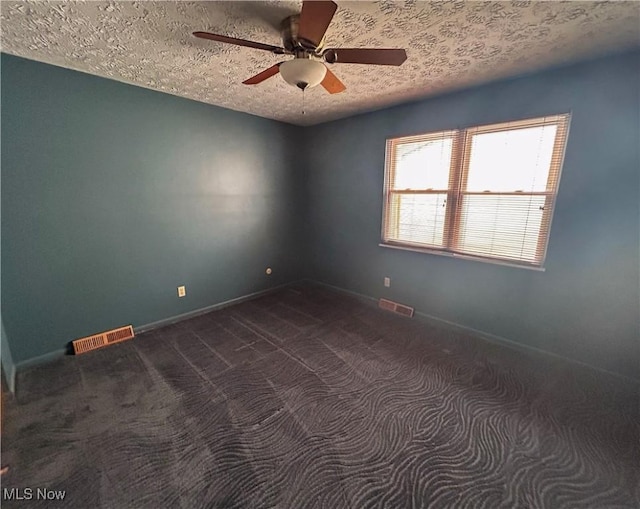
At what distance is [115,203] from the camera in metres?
2.46

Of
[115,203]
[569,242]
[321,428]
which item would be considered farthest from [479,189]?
[115,203]

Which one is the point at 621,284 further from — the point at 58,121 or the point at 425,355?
the point at 58,121

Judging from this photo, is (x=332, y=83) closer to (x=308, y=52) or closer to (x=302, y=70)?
(x=308, y=52)

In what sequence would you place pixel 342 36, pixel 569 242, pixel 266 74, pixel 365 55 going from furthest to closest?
pixel 569 242
pixel 266 74
pixel 342 36
pixel 365 55

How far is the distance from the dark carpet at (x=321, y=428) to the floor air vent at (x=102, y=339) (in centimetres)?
9

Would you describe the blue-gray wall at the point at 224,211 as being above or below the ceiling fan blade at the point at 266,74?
below

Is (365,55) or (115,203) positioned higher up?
(365,55)

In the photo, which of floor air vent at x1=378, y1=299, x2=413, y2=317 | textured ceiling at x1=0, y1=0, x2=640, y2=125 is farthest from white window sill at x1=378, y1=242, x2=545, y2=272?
textured ceiling at x1=0, y1=0, x2=640, y2=125

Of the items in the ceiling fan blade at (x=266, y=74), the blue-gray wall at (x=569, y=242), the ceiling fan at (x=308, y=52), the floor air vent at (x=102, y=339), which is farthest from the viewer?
the floor air vent at (x=102, y=339)

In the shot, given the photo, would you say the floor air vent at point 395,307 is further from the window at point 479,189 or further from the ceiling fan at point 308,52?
the ceiling fan at point 308,52

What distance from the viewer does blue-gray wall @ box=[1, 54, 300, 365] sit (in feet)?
6.66

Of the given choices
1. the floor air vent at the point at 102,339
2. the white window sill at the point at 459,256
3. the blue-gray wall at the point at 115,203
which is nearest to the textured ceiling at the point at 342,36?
the blue-gray wall at the point at 115,203

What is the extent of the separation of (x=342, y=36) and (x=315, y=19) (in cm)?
54

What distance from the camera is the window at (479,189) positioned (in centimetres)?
223
